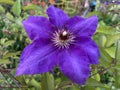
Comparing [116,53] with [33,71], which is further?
[116,53]

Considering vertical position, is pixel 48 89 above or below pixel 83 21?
below

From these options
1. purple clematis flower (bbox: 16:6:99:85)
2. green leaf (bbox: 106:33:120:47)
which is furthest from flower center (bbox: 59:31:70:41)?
green leaf (bbox: 106:33:120:47)

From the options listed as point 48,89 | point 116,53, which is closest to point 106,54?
point 116,53

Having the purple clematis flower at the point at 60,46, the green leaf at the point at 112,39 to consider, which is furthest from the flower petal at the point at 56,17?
the green leaf at the point at 112,39

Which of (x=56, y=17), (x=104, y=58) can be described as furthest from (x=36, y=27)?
(x=104, y=58)

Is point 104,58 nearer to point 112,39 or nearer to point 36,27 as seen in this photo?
point 112,39

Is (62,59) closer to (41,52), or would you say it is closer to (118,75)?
(41,52)

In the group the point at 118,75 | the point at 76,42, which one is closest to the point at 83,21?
the point at 76,42
